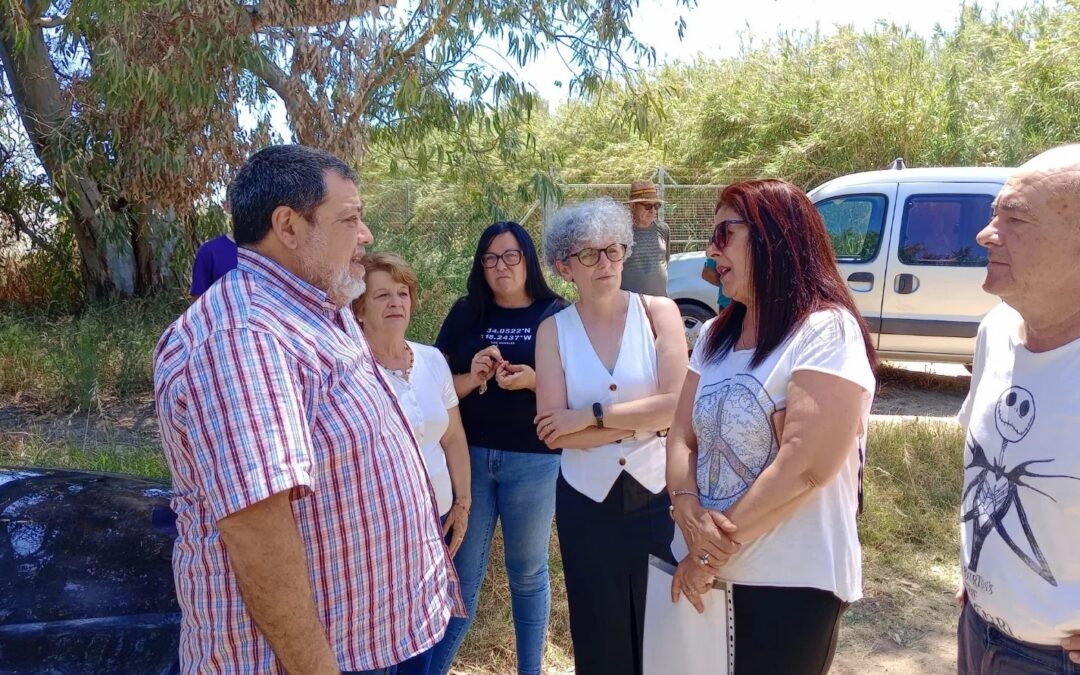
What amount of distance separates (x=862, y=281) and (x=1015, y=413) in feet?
21.9

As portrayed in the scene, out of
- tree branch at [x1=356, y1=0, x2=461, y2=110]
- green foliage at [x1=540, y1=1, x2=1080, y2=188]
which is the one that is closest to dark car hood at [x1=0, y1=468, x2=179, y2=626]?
tree branch at [x1=356, y1=0, x2=461, y2=110]

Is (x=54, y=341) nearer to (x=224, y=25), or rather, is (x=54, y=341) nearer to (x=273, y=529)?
(x=224, y=25)

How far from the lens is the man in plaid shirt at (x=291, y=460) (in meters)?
1.51

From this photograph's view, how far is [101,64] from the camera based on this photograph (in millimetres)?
4621

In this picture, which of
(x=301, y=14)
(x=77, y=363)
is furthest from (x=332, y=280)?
(x=77, y=363)

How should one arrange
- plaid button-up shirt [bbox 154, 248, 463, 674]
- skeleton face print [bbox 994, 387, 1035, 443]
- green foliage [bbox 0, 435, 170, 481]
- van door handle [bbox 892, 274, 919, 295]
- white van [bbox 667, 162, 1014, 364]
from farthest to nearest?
van door handle [bbox 892, 274, 919, 295]
white van [bbox 667, 162, 1014, 364]
green foliage [bbox 0, 435, 170, 481]
skeleton face print [bbox 994, 387, 1035, 443]
plaid button-up shirt [bbox 154, 248, 463, 674]

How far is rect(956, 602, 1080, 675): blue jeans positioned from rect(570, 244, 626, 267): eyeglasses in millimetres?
1518

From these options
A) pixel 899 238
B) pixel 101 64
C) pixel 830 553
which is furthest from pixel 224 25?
pixel 899 238

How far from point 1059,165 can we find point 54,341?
7.83 m

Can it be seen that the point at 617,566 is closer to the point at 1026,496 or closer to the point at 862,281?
the point at 1026,496

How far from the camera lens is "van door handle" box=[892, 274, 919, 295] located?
7949 mm

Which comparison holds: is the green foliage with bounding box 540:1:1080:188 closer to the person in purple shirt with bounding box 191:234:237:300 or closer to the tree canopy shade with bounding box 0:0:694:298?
the tree canopy shade with bounding box 0:0:694:298

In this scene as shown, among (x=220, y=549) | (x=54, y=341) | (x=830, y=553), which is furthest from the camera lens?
(x=54, y=341)

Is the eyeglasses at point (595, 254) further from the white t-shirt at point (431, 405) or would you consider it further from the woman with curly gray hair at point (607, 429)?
the white t-shirt at point (431, 405)
